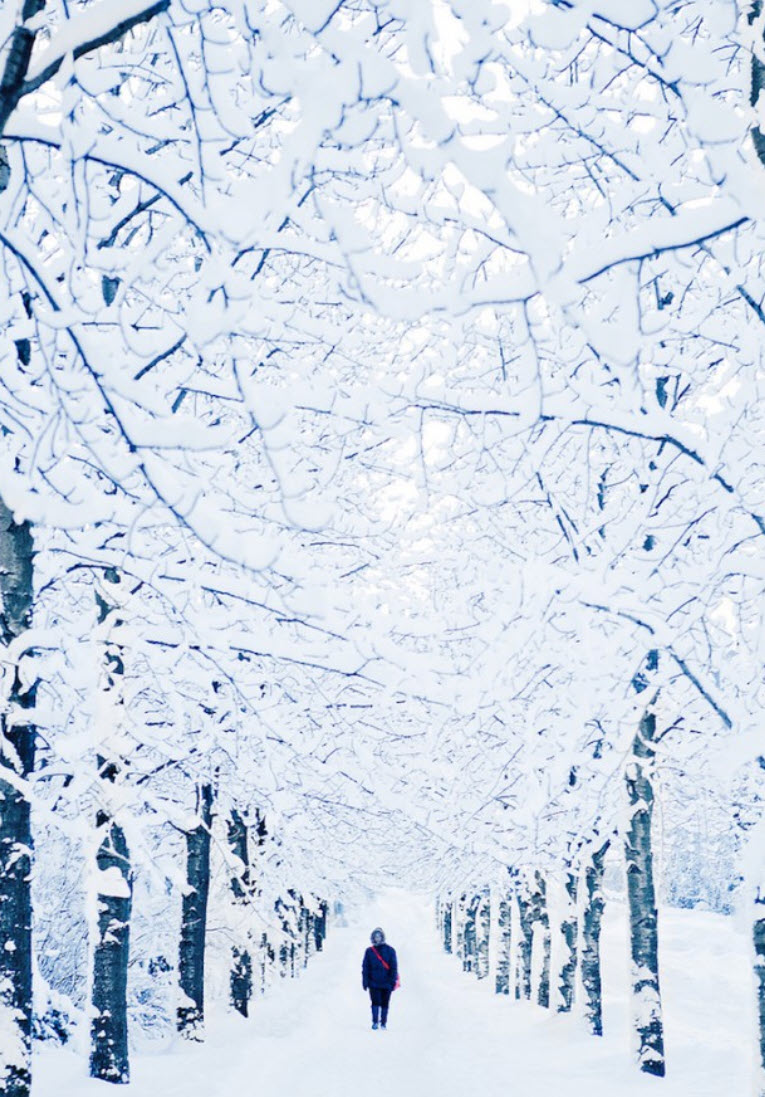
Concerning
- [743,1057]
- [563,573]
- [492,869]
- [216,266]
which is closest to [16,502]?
[216,266]

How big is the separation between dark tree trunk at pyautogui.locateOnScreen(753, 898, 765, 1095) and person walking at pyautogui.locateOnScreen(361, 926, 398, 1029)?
35.2ft

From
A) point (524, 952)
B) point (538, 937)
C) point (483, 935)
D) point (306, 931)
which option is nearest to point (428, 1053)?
point (538, 937)

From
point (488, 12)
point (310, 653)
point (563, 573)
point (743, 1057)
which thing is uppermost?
point (488, 12)

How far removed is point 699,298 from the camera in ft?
30.3

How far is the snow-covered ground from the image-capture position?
8953 mm

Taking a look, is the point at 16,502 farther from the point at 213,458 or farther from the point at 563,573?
the point at 213,458

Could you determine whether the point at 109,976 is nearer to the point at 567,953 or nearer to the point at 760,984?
the point at 760,984

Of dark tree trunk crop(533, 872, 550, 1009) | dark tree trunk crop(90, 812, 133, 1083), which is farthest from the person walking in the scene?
dark tree trunk crop(90, 812, 133, 1083)

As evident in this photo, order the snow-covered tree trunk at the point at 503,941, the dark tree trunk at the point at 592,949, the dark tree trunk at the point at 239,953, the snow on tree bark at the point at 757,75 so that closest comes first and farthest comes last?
the snow on tree bark at the point at 757,75 < the dark tree trunk at the point at 592,949 < the dark tree trunk at the point at 239,953 < the snow-covered tree trunk at the point at 503,941

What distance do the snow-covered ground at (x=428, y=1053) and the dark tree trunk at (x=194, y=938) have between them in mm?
320

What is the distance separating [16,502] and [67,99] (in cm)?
159

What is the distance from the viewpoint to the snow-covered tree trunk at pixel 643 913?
9.35 metres

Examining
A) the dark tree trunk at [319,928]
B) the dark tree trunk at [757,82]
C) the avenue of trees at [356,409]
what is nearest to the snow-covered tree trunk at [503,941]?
the avenue of trees at [356,409]

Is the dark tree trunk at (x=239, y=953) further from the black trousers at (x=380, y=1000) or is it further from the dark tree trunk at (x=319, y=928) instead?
the dark tree trunk at (x=319, y=928)
